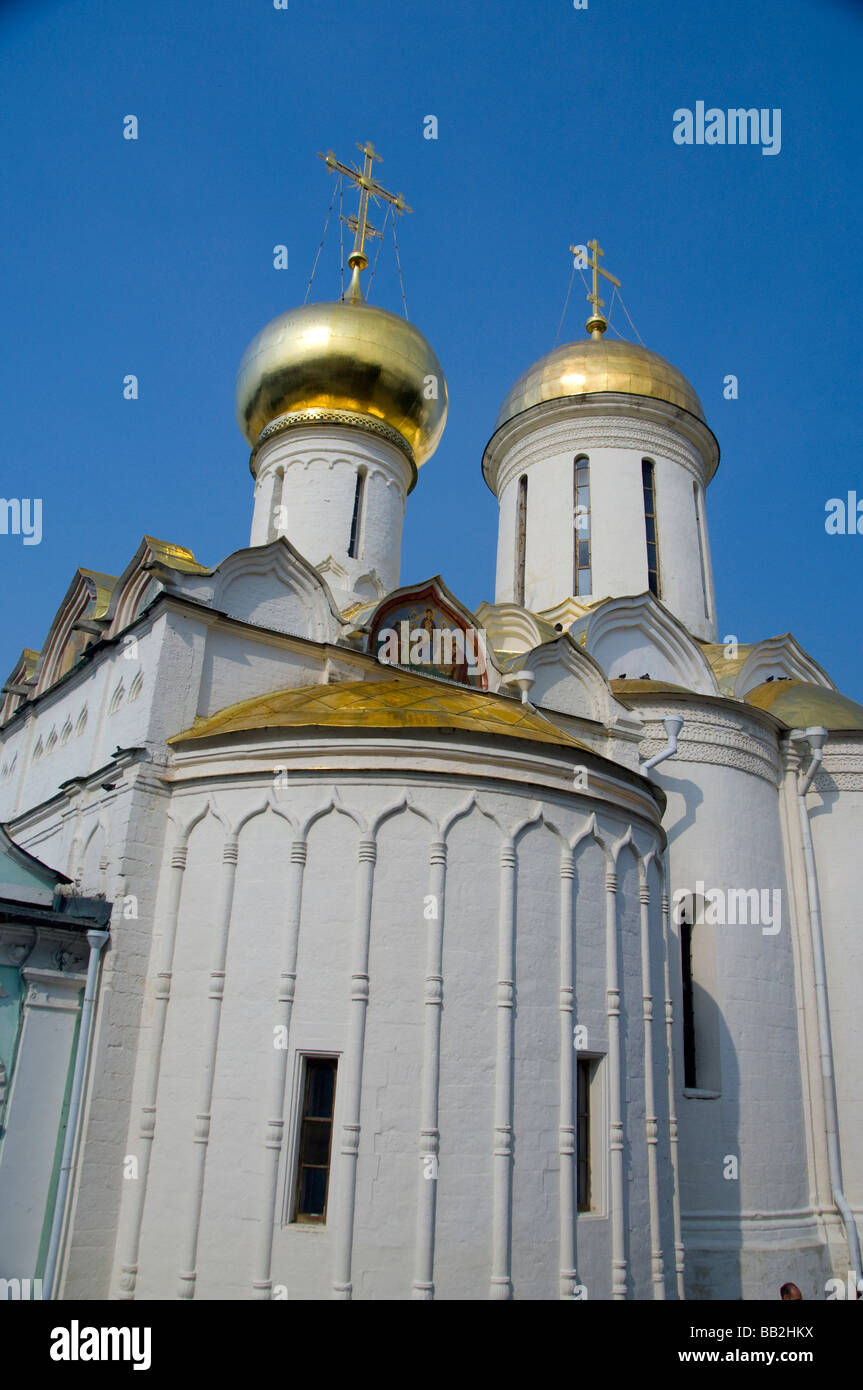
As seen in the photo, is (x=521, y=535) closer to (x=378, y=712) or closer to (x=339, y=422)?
(x=339, y=422)

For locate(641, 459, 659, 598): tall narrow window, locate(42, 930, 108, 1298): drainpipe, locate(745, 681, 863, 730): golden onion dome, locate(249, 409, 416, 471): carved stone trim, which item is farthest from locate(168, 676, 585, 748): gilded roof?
locate(641, 459, 659, 598): tall narrow window

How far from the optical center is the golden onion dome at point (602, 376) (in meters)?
14.3

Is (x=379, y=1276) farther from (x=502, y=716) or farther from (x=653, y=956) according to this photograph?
(x=502, y=716)

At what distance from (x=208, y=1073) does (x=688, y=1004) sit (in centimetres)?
536

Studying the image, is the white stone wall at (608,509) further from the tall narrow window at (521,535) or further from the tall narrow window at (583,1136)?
the tall narrow window at (583,1136)

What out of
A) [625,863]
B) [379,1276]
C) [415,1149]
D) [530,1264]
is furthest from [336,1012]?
[625,863]

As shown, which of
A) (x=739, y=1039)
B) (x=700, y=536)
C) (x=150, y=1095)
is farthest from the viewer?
(x=700, y=536)

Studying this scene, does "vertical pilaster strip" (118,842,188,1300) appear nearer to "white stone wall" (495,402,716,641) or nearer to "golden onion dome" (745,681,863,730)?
"golden onion dome" (745,681,863,730)

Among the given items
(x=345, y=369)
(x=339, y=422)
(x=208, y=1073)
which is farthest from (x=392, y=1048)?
(x=345, y=369)

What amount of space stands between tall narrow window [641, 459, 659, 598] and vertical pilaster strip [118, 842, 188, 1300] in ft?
26.9

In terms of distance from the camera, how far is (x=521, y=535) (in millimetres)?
14594

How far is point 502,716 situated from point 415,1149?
3107mm

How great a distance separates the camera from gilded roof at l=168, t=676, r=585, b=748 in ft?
23.6
